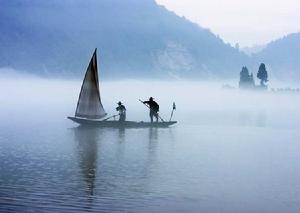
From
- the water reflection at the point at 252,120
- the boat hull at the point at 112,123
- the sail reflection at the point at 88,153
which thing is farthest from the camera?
the water reflection at the point at 252,120

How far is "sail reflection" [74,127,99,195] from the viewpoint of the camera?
33156 mm

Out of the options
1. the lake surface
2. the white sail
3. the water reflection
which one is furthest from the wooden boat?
the water reflection

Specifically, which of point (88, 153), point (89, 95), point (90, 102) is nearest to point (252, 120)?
point (90, 102)

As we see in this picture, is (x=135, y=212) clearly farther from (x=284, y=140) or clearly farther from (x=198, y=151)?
(x=284, y=140)

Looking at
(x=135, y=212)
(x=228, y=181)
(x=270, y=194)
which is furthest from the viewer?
(x=228, y=181)

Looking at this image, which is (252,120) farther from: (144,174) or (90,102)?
(144,174)

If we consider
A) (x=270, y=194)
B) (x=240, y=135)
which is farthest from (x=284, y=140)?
(x=270, y=194)

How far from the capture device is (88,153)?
4619 cm

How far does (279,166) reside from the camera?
42344mm

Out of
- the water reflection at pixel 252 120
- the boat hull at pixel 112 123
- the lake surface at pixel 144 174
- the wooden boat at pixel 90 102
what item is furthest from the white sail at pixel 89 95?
the water reflection at pixel 252 120

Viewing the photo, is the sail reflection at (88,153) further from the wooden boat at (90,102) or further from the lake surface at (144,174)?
the wooden boat at (90,102)

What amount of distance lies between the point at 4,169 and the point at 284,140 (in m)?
37.3

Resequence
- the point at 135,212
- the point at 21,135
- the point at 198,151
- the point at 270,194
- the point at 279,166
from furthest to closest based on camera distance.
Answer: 1. the point at 21,135
2. the point at 198,151
3. the point at 279,166
4. the point at 270,194
5. the point at 135,212

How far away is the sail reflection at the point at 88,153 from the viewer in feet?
109
